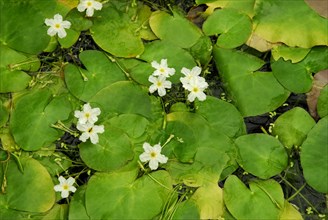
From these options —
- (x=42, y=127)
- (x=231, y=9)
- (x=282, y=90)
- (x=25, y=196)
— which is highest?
(x=231, y=9)

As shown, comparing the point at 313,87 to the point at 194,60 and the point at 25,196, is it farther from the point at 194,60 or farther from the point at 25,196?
the point at 25,196

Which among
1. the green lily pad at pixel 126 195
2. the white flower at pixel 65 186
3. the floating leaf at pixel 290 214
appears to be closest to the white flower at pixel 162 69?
the green lily pad at pixel 126 195

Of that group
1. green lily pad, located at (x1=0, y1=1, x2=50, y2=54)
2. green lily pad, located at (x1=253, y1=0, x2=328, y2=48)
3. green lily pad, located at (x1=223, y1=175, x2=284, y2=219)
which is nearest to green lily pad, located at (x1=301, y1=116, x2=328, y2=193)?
green lily pad, located at (x1=223, y1=175, x2=284, y2=219)

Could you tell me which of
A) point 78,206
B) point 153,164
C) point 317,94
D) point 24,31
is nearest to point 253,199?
point 153,164

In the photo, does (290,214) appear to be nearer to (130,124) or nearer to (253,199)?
(253,199)

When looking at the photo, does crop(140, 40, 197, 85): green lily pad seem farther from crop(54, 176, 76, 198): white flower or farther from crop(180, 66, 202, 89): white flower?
crop(54, 176, 76, 198): white flower

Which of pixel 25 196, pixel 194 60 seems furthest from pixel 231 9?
pixel 25 196
